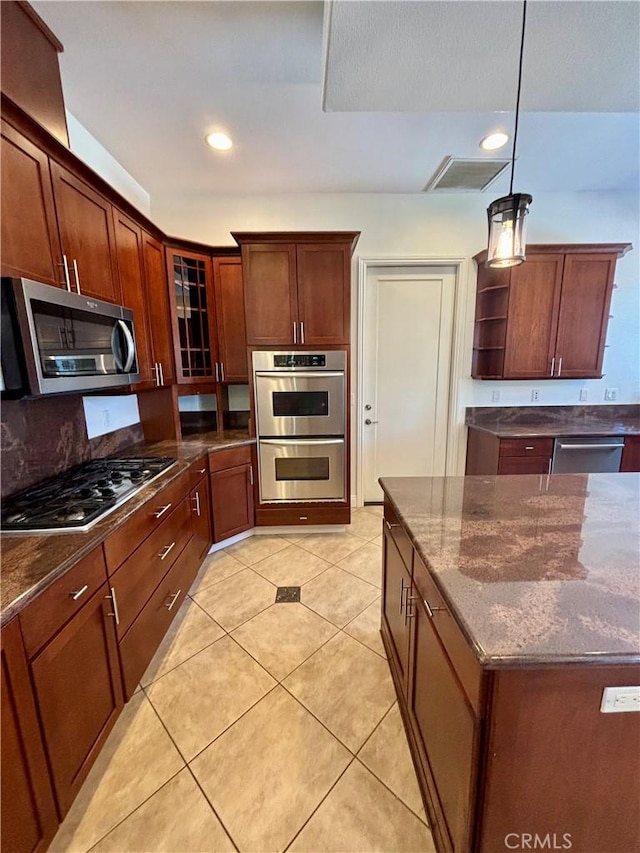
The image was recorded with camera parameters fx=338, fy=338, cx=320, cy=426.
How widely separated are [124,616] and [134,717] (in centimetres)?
47

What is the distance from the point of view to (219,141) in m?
2.28

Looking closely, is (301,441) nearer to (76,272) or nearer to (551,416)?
(76,272)

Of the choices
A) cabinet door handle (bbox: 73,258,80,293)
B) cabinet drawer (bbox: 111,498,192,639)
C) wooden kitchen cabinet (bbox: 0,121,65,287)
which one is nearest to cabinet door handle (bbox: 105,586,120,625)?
cabinet drawer (bbox: 111,498,192,639)

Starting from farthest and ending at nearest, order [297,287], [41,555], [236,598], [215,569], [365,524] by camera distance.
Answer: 1. [365,524]
2. [297,287]
3. [215,569]
4. [236,598]
5. [41,555]

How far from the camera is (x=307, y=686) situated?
5.24 feet

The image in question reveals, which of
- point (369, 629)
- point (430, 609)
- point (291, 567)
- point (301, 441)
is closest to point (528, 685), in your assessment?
point (430, 609)

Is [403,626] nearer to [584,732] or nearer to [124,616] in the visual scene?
[584,732]

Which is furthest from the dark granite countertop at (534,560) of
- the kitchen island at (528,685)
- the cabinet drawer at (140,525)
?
the cabinet drawer at (140,525)

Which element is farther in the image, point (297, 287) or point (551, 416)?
point (551, 416)

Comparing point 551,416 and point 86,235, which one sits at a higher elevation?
point 86,235

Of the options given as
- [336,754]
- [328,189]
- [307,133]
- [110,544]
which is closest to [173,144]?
[307,133]

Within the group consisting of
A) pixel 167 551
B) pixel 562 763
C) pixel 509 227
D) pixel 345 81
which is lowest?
pixel 167 551

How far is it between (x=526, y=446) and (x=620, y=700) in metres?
2.51

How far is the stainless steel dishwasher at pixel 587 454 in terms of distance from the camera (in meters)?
2.88
